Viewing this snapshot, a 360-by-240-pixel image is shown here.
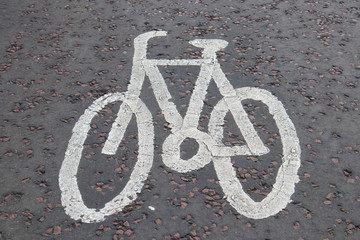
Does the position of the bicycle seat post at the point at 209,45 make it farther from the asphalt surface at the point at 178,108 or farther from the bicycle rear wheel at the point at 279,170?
the bicycle rear wheel at the point at 279,170

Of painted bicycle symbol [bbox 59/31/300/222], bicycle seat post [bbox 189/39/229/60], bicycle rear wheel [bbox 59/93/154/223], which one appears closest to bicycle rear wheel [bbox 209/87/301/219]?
painted bicycle symbol [bbox 59/31/300/222]

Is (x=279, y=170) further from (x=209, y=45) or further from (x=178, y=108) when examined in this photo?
(x=209, y=45)

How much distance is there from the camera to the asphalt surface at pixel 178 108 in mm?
3162

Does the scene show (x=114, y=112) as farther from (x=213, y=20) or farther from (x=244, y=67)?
(x=213, y=20)

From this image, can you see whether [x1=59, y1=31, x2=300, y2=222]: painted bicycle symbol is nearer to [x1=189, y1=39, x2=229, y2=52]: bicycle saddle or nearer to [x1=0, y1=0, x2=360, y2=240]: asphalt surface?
[x1=0, y1=0, x2=360, y2=240]: asphalt surface

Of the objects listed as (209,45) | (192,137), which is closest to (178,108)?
(192,137)

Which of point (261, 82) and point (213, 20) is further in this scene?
point (213, 20)

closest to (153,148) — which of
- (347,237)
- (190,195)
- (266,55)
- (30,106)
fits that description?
(190,195)

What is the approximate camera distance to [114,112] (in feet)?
13.7

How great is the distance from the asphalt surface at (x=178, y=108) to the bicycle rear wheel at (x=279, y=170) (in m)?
0.06

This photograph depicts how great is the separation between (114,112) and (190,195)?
1342mm

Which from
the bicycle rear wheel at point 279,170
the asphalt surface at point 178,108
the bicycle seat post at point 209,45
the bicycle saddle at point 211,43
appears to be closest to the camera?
the asphalt surface at point 178,108

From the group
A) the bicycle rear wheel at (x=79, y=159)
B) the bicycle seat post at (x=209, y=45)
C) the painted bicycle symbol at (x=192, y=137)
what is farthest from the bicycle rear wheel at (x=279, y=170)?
the bicycle seat post at (x=209, y=45)

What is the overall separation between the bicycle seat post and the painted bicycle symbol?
98mm
